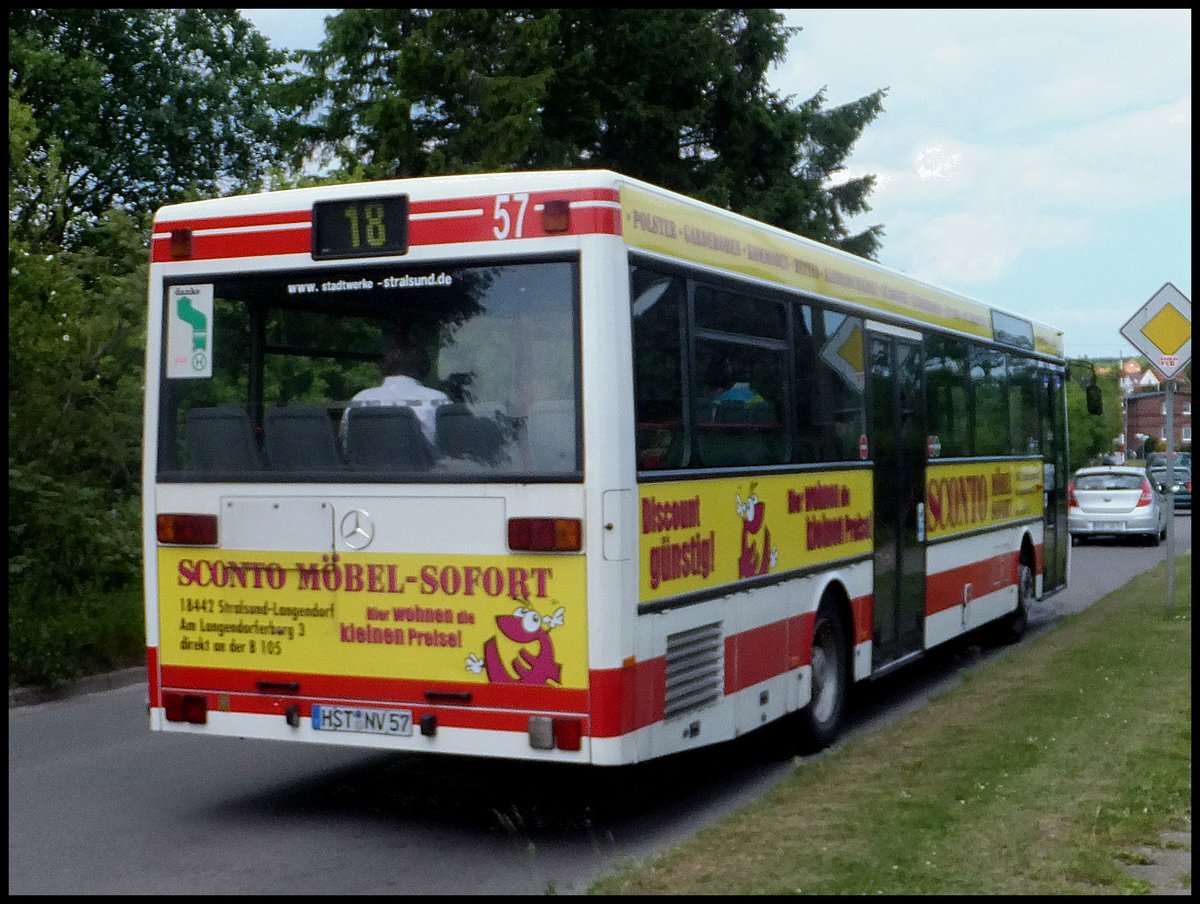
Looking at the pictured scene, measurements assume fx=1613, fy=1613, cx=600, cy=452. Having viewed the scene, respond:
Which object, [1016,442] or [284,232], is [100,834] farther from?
[1016,442]

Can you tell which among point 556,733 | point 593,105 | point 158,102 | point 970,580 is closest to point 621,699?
point 556,733

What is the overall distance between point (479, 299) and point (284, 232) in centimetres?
105

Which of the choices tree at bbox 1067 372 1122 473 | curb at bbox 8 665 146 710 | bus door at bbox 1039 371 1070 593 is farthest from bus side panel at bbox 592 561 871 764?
tree at bbox 1067 372 1122 473

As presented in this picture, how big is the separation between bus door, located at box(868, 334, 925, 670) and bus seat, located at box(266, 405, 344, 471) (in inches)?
168

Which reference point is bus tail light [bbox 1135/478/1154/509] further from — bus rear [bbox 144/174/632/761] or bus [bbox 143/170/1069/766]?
bus rear [bbox 144/174/632/761]

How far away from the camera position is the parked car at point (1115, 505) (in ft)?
108

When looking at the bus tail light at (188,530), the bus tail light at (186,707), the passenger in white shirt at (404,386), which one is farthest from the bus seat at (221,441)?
the bus tail light at (186,707)

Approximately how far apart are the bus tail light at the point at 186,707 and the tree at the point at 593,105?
21.4 meters

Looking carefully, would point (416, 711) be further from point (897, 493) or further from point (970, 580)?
point (970, 580)

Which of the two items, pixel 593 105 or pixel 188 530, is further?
pixel 593 105

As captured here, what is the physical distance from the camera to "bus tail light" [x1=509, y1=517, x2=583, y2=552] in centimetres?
679

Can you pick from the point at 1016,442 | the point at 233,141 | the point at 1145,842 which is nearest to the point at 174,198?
the point at 233,141

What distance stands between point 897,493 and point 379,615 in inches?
190

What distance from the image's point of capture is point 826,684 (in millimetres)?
9680
